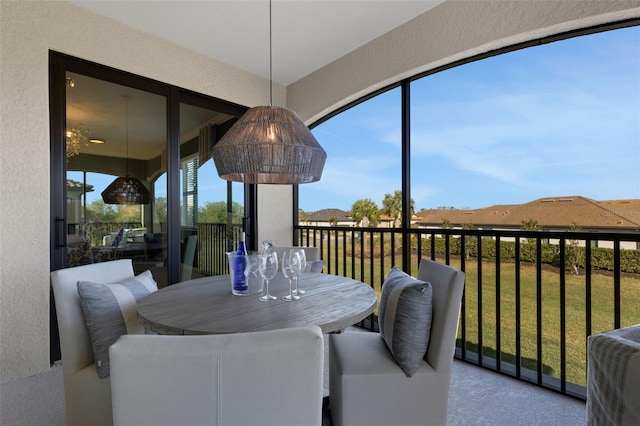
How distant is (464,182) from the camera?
272 centimetres

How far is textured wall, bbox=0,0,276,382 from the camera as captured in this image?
227 cm

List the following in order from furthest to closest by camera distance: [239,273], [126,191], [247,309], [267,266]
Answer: [126,191] → [239,273] → [267,266] → [247,309]

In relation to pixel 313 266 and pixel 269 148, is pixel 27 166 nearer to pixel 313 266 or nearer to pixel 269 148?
pixel 269 148

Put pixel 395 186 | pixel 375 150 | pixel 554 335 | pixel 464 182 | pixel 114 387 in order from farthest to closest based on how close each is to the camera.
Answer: pixel 375 150
pixel 395 186
pixel 464 182
pixel 554 335
pixel 114 387

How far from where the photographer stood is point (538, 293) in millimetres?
2217

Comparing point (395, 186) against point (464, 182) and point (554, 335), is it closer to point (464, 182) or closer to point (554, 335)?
point (464, 182)

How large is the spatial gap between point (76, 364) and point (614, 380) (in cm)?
206

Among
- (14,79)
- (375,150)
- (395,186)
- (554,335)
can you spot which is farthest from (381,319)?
(14,79)

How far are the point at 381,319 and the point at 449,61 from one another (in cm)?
230

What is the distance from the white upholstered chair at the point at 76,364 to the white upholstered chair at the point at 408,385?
1.06 metres

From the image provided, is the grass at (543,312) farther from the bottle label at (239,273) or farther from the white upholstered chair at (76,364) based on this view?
the white upholstered chair at (76,364)

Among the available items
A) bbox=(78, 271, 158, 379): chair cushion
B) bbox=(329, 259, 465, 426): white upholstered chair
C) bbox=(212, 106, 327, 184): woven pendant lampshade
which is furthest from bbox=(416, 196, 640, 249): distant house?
bbox=(78, 271, 158, 379): chair cushion

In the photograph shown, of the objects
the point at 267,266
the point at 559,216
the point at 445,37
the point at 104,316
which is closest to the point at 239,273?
the point at 267,266

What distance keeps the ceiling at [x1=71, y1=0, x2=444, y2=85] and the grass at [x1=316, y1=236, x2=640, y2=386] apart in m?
2.27
